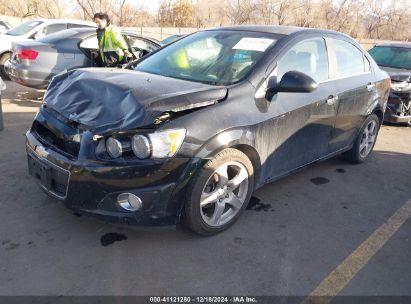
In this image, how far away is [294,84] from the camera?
3271mm

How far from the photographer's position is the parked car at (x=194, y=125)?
2.72 metres

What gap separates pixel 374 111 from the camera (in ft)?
16.4

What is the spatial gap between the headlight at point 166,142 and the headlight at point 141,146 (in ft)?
0.10

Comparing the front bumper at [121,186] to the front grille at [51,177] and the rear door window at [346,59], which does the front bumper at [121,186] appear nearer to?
the front grille at [51,177]

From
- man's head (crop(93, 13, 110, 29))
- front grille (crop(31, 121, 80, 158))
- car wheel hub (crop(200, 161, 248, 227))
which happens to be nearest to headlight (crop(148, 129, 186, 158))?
car wheel hub (crop(200, 161, 248, 227))

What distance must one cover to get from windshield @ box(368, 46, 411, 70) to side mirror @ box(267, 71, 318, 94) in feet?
18.5

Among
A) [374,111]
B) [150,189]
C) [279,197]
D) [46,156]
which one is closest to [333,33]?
[374,111]

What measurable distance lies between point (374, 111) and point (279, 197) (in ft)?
6.51

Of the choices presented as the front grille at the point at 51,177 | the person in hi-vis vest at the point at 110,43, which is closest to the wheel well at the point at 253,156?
the front grille at the point at 51,177

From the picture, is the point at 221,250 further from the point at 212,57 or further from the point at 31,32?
the point at 31,32

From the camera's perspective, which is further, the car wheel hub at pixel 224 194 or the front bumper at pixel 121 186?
the car wheel hub at pixel 224 194

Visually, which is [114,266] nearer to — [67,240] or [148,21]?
[67,240]

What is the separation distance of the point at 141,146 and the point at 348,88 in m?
2.66

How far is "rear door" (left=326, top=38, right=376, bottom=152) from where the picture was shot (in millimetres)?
4215
